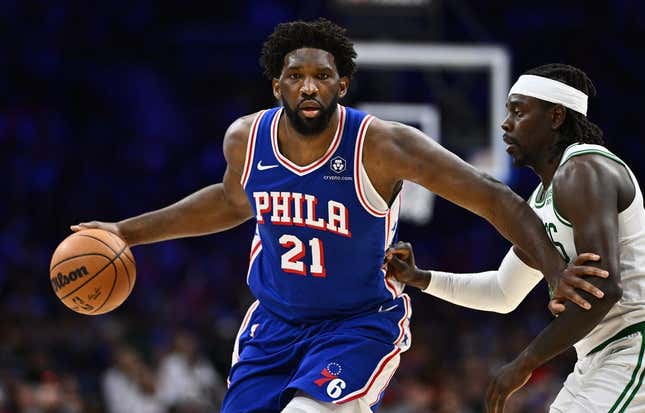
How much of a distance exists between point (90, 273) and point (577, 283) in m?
2.15

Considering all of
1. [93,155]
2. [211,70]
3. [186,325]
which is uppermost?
[211,70]

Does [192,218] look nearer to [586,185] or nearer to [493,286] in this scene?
[493,286]

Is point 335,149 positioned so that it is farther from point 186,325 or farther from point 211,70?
point 211,70

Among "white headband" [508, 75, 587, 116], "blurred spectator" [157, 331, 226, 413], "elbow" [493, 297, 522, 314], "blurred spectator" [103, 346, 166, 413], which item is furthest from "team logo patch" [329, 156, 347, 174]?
"blurred spectator" [103, 346, 166, 413]

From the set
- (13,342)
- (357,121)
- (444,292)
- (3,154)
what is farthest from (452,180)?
(3,154)

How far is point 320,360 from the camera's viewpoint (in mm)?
4039

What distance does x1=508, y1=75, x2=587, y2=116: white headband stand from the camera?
4027mm

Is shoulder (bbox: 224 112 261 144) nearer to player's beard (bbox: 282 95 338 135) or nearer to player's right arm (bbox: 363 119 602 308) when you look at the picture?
player's beard (bbox: 282 95 338 135)

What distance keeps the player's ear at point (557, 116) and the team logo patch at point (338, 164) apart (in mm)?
863

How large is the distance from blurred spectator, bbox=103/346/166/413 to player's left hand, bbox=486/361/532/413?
640 centimetres

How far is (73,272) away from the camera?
4.48 metres

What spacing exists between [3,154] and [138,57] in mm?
2300

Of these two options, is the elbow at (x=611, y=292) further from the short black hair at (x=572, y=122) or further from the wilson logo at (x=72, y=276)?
the wilson logo at (x=72, y=276)

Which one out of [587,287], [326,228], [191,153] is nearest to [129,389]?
[191,153]
